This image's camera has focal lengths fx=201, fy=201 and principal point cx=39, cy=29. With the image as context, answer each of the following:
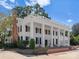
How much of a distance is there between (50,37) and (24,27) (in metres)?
8.20

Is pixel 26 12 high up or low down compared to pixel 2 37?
up

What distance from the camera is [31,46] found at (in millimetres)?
33938

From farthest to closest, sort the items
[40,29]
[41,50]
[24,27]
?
[40,29], [24,27], [41,50]

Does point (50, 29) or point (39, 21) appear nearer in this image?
point (39, 21)

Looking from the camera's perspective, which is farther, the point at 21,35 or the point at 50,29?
the point at 50,29

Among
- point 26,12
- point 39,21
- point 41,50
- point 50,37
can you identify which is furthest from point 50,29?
point 26,12

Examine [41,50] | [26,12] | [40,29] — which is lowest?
[41,50]

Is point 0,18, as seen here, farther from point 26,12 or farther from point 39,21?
point 26,12

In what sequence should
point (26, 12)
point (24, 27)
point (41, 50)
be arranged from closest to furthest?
point (41, 50) < point (24, 27) < point (26, 12)

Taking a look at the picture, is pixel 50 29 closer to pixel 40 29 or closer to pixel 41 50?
pixel 40 29

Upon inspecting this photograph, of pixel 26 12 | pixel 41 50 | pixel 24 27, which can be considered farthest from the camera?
pixel 26 12

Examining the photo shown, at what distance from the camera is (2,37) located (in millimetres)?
41031

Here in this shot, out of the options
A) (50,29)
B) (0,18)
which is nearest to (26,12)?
(50,29)

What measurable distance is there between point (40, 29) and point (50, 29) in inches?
111
